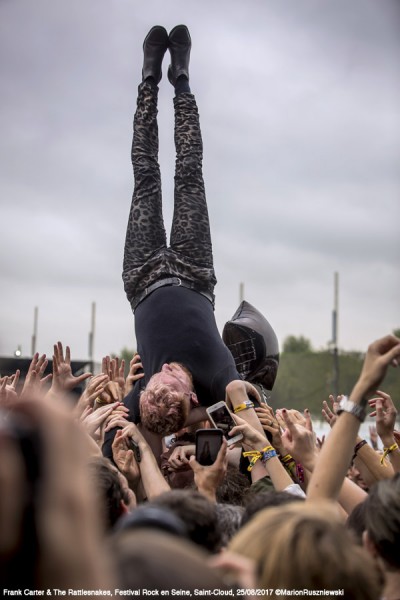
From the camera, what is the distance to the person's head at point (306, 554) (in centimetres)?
135

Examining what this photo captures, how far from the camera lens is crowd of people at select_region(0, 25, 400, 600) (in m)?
0.91

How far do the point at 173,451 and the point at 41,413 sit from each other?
2.89 m

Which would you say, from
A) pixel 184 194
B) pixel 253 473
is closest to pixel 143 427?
pixel 253 473

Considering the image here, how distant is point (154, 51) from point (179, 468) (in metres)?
2.83

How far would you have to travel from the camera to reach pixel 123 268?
4.89 metres

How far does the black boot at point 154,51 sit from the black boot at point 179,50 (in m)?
0.07

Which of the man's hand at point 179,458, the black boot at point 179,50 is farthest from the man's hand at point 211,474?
the black boot at point 179,50

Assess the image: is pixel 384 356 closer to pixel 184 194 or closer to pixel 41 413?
pixel 41 413

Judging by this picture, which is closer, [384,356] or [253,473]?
[384,356]

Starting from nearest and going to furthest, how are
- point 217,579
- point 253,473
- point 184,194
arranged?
point 217,579 < point 253,473 < point 184,194

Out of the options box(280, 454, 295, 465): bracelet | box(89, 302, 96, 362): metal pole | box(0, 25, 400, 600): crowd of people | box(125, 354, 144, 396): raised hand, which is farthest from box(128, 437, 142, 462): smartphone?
box(89, 302, 96, 362): metal pole

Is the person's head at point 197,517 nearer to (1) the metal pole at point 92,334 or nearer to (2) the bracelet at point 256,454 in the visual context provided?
(2) the bracelet at point 256,454

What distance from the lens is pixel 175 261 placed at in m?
4.70

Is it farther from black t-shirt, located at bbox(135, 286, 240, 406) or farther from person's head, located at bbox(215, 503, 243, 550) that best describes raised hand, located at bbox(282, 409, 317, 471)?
black t-shirt, located at bbox(135, 286, 240, 406)
